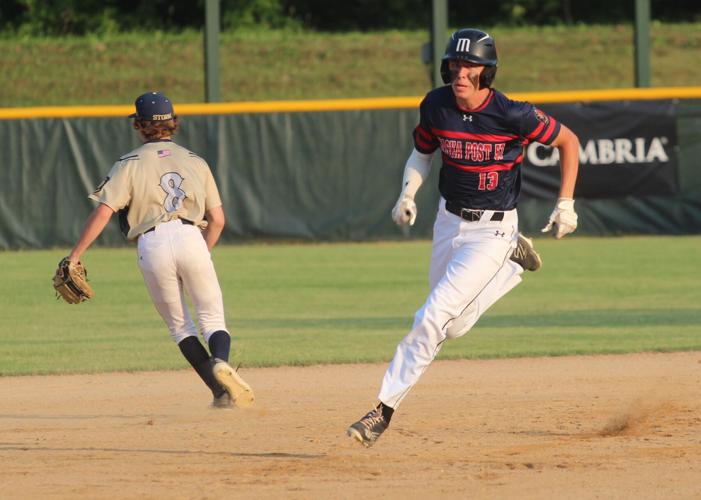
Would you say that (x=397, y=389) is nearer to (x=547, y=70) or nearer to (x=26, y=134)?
(x=26, y=134)

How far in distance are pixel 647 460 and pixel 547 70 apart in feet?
85.7

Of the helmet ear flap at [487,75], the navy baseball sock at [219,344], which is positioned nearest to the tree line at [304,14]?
the navy baseball sock at [219,344]

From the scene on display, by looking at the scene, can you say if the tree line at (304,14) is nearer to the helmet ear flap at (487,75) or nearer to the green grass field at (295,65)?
the green grass field at (295,65)

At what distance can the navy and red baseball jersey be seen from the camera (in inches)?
240

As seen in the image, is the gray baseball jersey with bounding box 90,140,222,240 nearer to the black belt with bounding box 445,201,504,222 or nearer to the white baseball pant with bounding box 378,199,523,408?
the white baseball pant with bounding box 378,199,523,408

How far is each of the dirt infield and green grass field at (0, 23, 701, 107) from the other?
21.3 meters

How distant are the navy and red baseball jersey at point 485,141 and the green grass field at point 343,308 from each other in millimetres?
3639

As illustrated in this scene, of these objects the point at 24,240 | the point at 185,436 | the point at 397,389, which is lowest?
the point at 24,240

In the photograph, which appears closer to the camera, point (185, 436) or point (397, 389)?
point (397, 389)

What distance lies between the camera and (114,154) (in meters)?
18.5

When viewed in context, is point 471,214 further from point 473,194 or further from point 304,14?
point 304,14

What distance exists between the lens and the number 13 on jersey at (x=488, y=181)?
6.14 meters

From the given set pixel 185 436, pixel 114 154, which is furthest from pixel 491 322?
pixel 114 154

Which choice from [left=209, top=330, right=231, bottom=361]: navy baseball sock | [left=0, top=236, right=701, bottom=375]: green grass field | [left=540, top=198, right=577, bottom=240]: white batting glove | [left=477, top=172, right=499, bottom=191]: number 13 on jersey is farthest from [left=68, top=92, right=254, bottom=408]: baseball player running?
[left=0, top=236, right=701, bottom=375]: green grass field
